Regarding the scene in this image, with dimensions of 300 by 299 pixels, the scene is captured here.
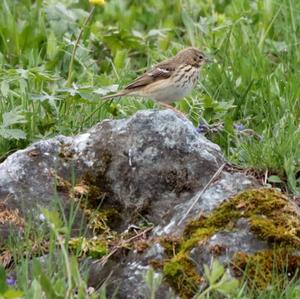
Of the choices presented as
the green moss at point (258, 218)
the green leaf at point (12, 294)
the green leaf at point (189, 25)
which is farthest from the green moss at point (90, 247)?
the green leaf at point (189, 25)

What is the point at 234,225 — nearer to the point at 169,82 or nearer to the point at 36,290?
the point at 36,290

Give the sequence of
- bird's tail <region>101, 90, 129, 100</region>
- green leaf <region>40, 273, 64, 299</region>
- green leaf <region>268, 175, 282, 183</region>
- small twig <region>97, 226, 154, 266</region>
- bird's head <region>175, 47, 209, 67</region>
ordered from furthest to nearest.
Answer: bird's head <region>175, 47, 209, 67</region> → bird's tail <region>101, 90, 129, 100</region> → green leaf <region>268, 175, 282, 183</region> → small twig <region>97, 226, 154, 266</region> → green leaf <region>40, 273, 64, 299</region>

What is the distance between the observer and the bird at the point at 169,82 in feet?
24.8

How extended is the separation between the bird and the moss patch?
2.12 meters

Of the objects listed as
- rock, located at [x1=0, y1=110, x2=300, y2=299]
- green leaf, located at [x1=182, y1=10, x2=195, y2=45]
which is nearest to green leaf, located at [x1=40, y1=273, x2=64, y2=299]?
rock, located at [x1=0, y1=110, x2=300, y2=299]

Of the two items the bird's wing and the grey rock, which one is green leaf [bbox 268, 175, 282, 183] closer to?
the grey rock

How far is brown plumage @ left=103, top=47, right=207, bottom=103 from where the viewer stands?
298 inches

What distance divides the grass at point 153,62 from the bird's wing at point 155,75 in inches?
7.7

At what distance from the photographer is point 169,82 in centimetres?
768

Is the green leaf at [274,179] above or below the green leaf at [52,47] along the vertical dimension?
above

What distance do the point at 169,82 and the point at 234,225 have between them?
2494 millimetres

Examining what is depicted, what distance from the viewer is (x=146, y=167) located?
588 centimetres

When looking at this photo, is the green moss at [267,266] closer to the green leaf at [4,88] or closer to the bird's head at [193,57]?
the green leaf at [4,88]

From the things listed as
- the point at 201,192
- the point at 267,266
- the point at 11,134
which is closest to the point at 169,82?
the point at 11,134
